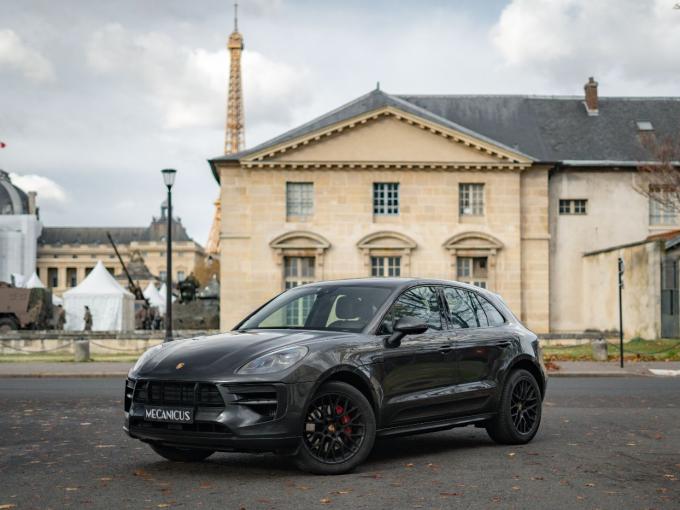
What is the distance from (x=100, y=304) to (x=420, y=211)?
15.5 metres

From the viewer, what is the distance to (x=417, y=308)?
927 cm

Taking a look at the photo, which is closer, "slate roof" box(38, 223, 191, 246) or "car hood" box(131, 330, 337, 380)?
"car hood" box(131, 330, 337, 380)

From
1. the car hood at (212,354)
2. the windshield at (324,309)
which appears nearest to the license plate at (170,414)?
the car hood at (212,354)

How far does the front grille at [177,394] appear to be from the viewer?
771 centimetres

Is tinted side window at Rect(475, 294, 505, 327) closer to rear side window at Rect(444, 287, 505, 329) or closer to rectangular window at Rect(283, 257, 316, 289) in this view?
rear side window at Rect(444, 287, 505, 329)

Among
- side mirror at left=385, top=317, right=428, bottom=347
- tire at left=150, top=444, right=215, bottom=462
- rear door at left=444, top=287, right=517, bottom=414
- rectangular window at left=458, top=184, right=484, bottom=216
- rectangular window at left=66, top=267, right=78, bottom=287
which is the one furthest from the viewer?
rectangular window at left=66, top=267, right=78, bottom=287

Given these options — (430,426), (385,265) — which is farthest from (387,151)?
(430,426)

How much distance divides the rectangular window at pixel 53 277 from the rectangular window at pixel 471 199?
126 metres

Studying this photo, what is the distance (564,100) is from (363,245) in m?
14.1

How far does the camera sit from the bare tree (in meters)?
40.9

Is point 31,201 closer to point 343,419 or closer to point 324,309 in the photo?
point 324,309

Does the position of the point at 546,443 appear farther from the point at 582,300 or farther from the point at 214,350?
the point at 582,300

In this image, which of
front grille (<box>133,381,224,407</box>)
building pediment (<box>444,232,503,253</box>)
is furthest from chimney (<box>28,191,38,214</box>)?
front grille (<box>133,381,224,407</box>)

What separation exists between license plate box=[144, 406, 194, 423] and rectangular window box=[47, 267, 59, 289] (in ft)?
530
